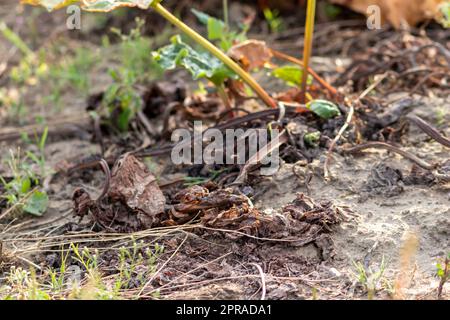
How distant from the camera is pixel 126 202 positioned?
106 inches

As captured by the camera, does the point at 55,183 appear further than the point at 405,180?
Yes

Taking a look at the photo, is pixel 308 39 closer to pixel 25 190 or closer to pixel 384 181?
pixel 384 181

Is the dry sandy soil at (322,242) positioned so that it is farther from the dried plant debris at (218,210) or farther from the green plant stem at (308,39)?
the green plant stem at (308,39)

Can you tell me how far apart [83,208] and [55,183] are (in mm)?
547

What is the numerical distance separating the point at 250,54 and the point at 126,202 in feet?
3.32

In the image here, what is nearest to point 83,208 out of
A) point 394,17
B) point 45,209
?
point 45,209

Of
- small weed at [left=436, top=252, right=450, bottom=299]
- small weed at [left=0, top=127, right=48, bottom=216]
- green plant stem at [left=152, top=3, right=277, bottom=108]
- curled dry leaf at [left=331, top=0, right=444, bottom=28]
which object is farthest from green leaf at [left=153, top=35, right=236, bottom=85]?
curled dry leaf at [left=331, top=0, right=444, bottom=28]

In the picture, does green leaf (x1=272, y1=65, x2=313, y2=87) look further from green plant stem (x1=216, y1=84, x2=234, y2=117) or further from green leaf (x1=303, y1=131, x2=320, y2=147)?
green leaf (x1=303, y1=131, x2=320, y2=147)

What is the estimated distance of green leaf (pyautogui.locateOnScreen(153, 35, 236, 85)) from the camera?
2980mm

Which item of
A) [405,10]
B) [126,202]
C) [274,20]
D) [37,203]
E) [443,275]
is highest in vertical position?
[405,10]

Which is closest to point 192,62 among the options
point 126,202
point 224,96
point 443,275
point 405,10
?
point 224,96

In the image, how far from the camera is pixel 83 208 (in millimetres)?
2750

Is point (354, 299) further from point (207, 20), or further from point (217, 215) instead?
point (207, 20)

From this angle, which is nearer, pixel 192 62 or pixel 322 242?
pixel 322 242
